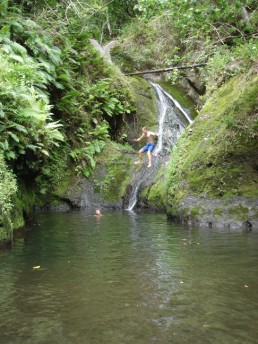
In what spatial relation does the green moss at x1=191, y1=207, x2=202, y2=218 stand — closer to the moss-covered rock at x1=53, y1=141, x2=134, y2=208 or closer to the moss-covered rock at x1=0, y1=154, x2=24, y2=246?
the moss-covered rock at x1=0, y1=154, x2=24, y2=246

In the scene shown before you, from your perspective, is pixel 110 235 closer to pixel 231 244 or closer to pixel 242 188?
pixel 231 244

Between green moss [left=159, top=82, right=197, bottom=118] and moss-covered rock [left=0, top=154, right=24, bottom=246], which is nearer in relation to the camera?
moss-covered rock [left=0, top=154, right=24, bottom=246]

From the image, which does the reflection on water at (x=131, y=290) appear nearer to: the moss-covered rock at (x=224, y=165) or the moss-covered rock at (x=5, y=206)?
the moss-covered rock at (x=5, y=206)

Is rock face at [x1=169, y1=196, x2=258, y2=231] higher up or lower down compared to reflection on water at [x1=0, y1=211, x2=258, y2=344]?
higher up

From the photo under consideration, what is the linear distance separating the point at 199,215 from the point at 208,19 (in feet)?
15.0

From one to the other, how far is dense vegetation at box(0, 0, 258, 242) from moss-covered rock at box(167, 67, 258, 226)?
55.0 inches

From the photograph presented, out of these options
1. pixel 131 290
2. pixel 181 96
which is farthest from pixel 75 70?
pixel 131 290

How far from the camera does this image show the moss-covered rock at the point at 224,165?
9797 mm

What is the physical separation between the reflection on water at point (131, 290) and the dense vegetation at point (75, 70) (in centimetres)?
179

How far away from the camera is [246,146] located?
9.87m

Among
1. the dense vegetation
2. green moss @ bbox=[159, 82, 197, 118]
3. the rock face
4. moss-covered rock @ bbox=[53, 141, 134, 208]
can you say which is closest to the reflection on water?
the rock face

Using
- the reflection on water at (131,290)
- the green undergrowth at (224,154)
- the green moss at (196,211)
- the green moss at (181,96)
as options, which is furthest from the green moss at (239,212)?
the green moss at (181,96)

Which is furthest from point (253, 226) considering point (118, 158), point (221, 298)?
point (118, 158)

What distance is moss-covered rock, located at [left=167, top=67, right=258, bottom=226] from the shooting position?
32.1ft
